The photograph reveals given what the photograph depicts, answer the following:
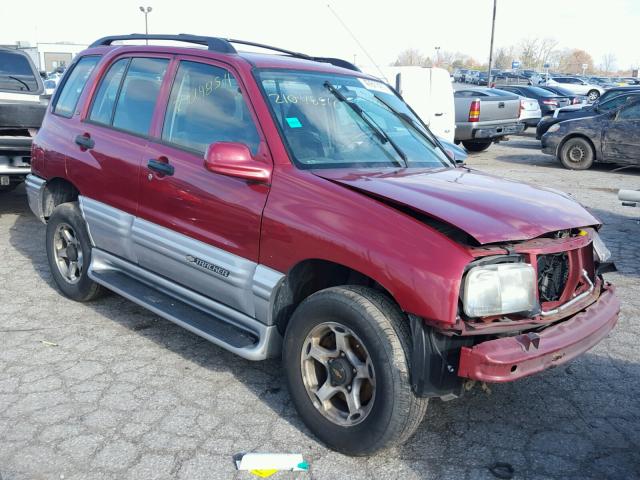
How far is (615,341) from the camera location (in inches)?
183

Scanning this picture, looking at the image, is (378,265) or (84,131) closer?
(378,265)

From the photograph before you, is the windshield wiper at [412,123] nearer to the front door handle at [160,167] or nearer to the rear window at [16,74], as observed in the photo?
the front door handle at [160,167]

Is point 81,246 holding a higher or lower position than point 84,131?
lower

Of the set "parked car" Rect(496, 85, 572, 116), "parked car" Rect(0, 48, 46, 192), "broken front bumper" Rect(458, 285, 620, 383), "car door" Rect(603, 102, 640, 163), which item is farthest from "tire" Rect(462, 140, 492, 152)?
"broken front bumper" Rect(458, 285, 620, 383)

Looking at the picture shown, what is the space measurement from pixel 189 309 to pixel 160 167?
89cm

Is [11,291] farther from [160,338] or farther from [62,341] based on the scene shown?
[160,338]

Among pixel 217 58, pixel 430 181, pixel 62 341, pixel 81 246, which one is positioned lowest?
pixel 62 341

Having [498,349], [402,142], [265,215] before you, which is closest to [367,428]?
[498,349]

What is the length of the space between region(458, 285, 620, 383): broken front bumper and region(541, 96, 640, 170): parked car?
11.1 m

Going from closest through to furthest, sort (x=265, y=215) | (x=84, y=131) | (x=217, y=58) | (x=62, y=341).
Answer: (x=265, y=215), (x=217, y=58), (x=62, y=341), (x=84, y=131)

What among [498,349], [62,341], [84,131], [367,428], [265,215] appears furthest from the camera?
[84,131]

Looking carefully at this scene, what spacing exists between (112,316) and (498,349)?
3.19 m

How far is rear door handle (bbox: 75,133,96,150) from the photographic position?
4.68m

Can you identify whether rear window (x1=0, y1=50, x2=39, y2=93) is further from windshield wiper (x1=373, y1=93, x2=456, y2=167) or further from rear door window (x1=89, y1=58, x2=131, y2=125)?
windshield wiper (x1=373, y1=93, x2=456, y2=167)
